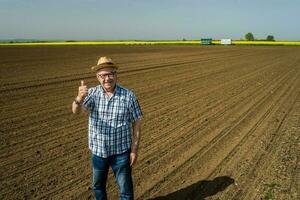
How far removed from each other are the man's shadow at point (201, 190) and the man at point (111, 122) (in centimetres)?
133

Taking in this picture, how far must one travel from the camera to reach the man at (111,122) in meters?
3.68

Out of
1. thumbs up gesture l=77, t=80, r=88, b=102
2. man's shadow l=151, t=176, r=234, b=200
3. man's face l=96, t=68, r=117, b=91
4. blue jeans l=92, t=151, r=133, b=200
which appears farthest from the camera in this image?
man's shadow l=151, t=176, r=234, b=200

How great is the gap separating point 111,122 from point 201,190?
2.26 m

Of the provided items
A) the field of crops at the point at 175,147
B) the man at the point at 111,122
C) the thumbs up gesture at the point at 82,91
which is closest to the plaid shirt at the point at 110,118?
the man at the point at 111,122

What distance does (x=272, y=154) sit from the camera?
6898mm

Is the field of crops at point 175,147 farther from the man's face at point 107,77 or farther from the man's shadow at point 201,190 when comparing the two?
the man's face at point 107,77

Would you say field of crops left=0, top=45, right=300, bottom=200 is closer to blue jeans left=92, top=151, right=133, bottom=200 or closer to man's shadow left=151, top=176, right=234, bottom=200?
man's shadow left=151, top=176, right=234, bottom=200

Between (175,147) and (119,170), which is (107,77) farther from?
(175,147)

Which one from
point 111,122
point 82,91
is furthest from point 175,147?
point 82,91

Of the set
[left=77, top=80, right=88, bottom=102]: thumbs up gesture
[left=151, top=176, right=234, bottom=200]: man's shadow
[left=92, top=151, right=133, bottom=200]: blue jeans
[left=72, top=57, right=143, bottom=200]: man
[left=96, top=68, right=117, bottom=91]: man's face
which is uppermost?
[left=96, top=68, right=117, bottom=91]: man's face

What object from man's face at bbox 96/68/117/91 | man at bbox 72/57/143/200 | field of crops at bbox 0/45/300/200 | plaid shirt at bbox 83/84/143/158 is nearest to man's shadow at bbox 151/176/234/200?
field of crops at bbox 0/45/300/200

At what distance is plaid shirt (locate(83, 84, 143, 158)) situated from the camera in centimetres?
372

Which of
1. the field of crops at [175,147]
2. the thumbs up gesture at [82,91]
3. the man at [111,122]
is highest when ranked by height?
the thumbs up gesture at [82,91]

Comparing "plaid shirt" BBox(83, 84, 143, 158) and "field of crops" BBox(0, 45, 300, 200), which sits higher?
"plaid shirt" BBox(83, 84, 143, 158)
